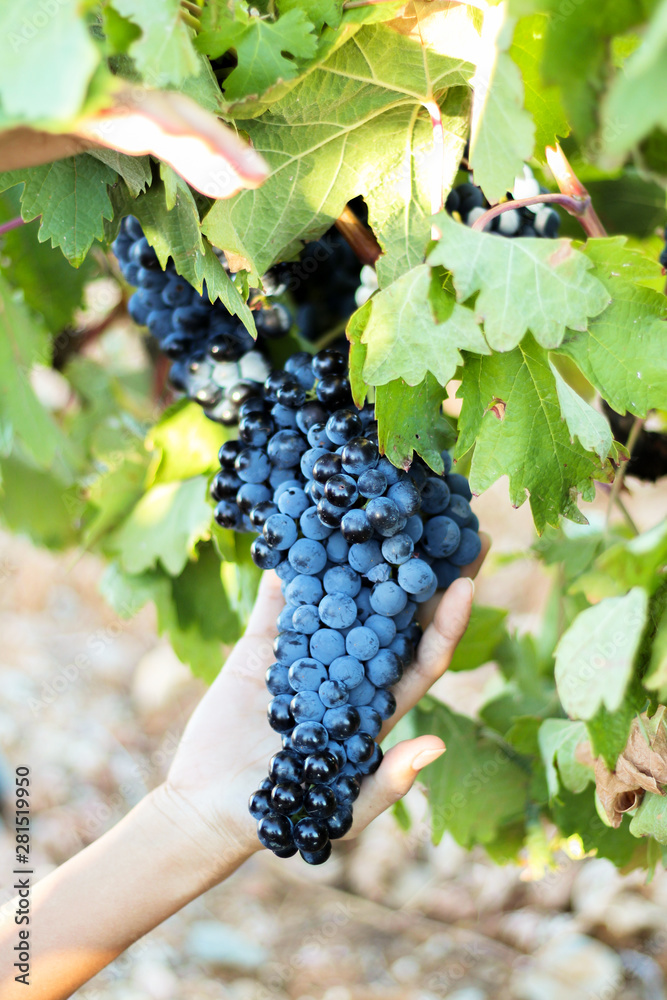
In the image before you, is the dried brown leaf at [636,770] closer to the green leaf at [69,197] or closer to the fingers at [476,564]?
the fingers at [476,564]

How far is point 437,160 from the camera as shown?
588mm

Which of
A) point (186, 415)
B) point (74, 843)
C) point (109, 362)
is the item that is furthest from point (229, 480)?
point (74, 843)

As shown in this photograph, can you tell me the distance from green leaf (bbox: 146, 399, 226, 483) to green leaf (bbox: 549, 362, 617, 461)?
450 millimetres

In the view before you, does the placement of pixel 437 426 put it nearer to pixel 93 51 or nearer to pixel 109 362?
pixel 93 51

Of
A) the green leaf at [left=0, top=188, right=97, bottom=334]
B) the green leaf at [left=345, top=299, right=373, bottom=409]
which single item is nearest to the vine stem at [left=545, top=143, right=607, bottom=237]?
the green leaf at [left=345, top=299, right=373, bottom=409]

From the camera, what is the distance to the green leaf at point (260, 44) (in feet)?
1.69

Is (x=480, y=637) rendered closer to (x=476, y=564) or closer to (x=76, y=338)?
(x=476, y=564)

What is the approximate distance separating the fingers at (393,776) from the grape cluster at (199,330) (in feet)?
1.28

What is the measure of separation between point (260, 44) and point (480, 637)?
834 millimetres

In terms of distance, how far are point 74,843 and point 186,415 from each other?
1.71 metres

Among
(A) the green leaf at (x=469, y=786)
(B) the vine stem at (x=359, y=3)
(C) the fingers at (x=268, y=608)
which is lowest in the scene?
(A) the green leaf at (x=469, y=786)

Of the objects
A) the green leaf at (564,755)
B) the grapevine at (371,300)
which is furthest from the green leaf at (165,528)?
the green leaf at (564,755)

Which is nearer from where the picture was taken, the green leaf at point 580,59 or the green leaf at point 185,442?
the green leaf at point 580,59

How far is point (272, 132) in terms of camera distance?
598 millimetres
